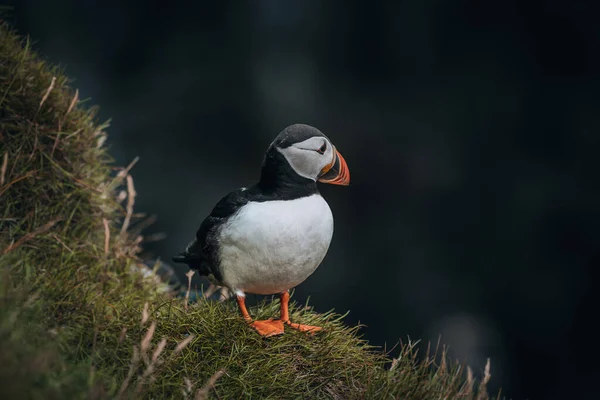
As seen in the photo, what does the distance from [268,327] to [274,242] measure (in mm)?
373

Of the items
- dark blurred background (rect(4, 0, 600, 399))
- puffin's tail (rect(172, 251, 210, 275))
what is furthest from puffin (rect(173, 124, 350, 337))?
dark blurred background (rect(4, 0, 600, 399))

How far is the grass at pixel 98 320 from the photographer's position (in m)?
1.84

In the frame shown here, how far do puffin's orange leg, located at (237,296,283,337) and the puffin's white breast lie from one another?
2.9 inches

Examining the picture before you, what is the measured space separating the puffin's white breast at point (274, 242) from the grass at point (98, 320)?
212 millimetres

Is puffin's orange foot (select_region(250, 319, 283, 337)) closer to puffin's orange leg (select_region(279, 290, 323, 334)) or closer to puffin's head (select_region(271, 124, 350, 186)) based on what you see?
puffin's orange leg (select_region(279, 290, 323, 334))

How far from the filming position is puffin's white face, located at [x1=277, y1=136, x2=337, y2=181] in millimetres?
2535

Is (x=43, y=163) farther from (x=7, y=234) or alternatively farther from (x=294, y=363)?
(x=294, y=363)

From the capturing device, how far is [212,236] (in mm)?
2684

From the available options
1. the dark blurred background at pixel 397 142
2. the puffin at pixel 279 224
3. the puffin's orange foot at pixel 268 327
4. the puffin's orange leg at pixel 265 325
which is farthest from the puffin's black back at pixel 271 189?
the dark blurred background at pixel 397 142

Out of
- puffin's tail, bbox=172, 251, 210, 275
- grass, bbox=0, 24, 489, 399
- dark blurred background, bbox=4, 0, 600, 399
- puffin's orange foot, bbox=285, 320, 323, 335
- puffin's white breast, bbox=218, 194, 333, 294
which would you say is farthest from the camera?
dark blurred background, bbox=4, 0, 600, 399

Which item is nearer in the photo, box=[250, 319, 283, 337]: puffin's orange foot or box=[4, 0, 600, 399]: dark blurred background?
box=[250, 319, 283, 337]: puffin's orange foot

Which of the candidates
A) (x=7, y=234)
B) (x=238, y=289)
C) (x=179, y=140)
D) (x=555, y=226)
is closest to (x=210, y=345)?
(x=238, y=289)

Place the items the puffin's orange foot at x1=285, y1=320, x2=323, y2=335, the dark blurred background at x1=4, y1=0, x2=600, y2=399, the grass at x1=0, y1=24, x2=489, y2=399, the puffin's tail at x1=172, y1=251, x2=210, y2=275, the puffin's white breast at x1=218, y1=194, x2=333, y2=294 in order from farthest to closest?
the dark blurred background at x1=4, y1=0, x2=600, y2=399, the puffin's tail at x1=172, y1=251, x2=210, y2=275, the puffin's orange foot at x1=285, y1=320, x2=323, y2=335, the puffin's white breast at x1=218, y1=194, x2=333, y2=294, the grass at x1=0, y1=24, x2=489, y2=399

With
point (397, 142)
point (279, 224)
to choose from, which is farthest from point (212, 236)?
point (397, 142)
